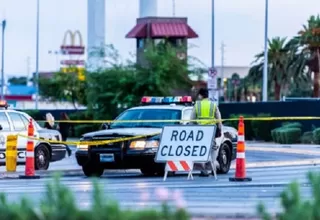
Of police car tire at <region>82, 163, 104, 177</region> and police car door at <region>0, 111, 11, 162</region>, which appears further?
police car door at <region>0, 111, 11, 162</region>

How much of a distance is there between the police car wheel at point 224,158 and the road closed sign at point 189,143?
183 centimetres

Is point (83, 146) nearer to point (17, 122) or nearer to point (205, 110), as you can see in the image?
point (205, 110)

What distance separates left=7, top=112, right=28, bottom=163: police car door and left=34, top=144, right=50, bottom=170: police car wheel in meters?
0.33

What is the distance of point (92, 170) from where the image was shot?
22.3 metres

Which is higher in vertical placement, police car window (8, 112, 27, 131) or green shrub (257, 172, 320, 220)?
green shrub (257, 172, 320, 220)

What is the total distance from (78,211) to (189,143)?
14.2 m

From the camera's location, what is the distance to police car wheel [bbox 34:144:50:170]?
81.1ft

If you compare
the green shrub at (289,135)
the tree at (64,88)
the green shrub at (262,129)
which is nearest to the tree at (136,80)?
the green shrub at (262,129)

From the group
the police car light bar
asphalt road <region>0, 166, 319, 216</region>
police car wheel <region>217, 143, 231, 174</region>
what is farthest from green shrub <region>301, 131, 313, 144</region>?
police car wheel <region>217, 143, 231, 174</region>

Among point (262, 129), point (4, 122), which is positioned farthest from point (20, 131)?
point (262, 129)

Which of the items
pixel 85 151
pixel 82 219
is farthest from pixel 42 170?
pixel 82 219

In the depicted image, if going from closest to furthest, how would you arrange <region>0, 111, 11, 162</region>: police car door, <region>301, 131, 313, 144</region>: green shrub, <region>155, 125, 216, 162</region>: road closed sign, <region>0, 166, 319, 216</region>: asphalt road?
<region>0, 166, 319, 216</region>: asphalt road
<region>155, 125, 216, 162</region>: road closed sign
<region>0, 111, 11, 162</region>: police car door
<region>301, 131, 313, 144</region>: green shrub

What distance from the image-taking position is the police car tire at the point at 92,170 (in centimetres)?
2214

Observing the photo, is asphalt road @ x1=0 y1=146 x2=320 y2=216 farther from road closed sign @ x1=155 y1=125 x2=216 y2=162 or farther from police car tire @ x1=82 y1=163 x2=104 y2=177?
road closed sign @ x1=155 y1=125 x2=216 y2=162
